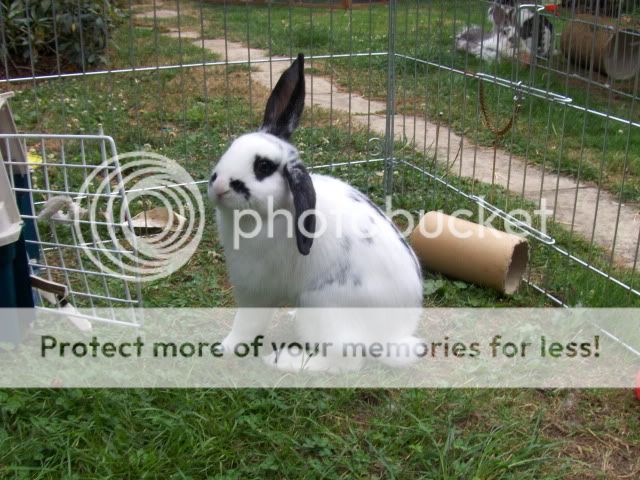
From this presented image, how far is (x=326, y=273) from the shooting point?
2082 millimetres

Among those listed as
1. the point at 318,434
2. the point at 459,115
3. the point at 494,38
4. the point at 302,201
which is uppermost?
the point at 494,38

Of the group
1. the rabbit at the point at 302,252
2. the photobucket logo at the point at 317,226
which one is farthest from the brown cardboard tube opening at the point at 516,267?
the rabbit at the point at 302,252

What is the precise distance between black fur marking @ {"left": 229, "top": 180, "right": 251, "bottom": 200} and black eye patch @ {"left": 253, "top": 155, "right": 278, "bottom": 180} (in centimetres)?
5

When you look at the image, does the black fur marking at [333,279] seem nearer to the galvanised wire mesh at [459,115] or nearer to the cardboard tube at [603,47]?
the galvanised wire mesh at [459,115]

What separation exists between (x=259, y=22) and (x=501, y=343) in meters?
5.31

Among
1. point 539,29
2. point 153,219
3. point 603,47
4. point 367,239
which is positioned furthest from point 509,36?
point 367,239

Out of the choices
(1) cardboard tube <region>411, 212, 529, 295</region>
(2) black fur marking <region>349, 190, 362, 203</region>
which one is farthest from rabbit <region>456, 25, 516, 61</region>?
Answer: (2) black fur marking <region>349, 190, 362, 203</region>

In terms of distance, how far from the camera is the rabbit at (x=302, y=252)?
1.93m

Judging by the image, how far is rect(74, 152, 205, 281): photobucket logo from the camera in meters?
2.81

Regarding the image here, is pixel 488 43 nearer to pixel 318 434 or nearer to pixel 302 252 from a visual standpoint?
pixel 302 252

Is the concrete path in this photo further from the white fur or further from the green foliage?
the green foliage

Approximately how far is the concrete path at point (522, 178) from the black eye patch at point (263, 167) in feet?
3.63

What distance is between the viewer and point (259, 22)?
6969 mm

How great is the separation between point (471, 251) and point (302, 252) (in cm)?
93
